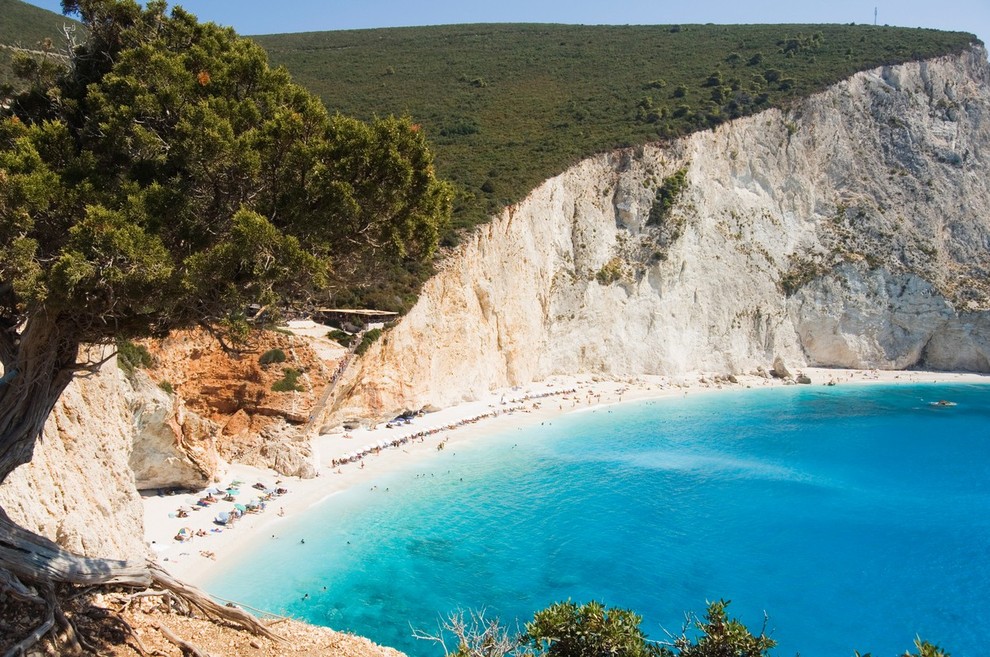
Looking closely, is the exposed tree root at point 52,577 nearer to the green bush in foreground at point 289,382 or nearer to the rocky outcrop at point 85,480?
the rocky outcrop at point 85,480

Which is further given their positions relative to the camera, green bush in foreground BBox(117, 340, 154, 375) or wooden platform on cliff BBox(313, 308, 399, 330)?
wooden platform on cliff BBox(313, 308, 399, 330)

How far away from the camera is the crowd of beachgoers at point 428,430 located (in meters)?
27.1

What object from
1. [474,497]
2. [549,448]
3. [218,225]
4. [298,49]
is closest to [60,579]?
[218,225]

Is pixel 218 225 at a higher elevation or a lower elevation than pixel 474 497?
higher

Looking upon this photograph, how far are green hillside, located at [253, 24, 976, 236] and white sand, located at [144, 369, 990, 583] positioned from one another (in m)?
12.5

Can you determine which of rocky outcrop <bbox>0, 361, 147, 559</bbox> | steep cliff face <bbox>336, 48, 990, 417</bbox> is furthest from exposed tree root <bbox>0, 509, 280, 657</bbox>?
steep cliff face <bbox>336, 48, 990, 417</bbox>

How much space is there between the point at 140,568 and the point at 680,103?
207ft

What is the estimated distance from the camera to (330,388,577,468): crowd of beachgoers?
Result: 2708cm

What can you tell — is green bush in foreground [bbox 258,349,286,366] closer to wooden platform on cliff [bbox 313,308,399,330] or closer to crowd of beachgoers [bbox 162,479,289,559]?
wooden platform on cliff [bbox 313,308,399,330]

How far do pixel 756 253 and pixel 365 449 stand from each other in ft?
140

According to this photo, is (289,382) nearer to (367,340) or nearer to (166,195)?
(367,340)

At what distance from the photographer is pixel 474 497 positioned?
24.5 m

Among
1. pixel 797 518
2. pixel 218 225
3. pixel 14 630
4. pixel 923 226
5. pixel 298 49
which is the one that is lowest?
pixel 797 518

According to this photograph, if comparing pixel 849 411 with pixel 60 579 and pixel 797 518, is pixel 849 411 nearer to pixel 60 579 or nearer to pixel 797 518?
pixel 797 518
